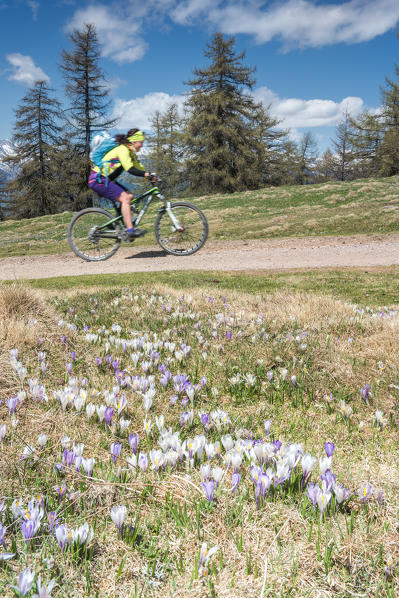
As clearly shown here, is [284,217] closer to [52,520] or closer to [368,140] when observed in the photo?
[52,520]

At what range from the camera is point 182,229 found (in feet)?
27.9

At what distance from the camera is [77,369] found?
4.07m

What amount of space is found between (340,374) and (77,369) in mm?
2527

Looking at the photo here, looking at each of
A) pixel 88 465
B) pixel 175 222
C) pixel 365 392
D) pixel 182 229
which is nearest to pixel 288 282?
pixel 182 229

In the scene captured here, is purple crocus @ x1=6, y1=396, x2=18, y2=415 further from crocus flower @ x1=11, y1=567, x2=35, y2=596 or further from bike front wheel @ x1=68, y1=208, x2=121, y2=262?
bike front wheel @ x1=68, y1=208, x2=121, y2=262

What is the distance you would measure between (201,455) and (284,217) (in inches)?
839

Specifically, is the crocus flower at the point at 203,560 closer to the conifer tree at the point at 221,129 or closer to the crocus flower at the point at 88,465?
the crocus flower at the point at 88,465

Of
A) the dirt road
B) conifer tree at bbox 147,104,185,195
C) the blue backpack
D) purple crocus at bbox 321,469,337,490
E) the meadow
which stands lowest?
the meadow

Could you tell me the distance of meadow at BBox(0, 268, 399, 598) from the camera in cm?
161

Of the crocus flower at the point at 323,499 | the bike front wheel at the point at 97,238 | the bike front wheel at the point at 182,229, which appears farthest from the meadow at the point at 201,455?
the bike front wheel at the point at 182,229

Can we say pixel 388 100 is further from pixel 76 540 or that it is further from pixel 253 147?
pixel 76 540

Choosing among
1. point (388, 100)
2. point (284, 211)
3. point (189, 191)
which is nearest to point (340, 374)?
point (284, 211)

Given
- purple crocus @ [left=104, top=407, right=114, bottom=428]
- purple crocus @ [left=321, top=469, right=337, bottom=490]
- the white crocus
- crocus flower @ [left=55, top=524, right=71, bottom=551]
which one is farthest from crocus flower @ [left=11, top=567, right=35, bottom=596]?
purple crocus @ [left=104, top=407, right=114, bottom=428]

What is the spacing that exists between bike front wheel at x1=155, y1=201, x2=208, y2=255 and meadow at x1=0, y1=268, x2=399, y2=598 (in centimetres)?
358
